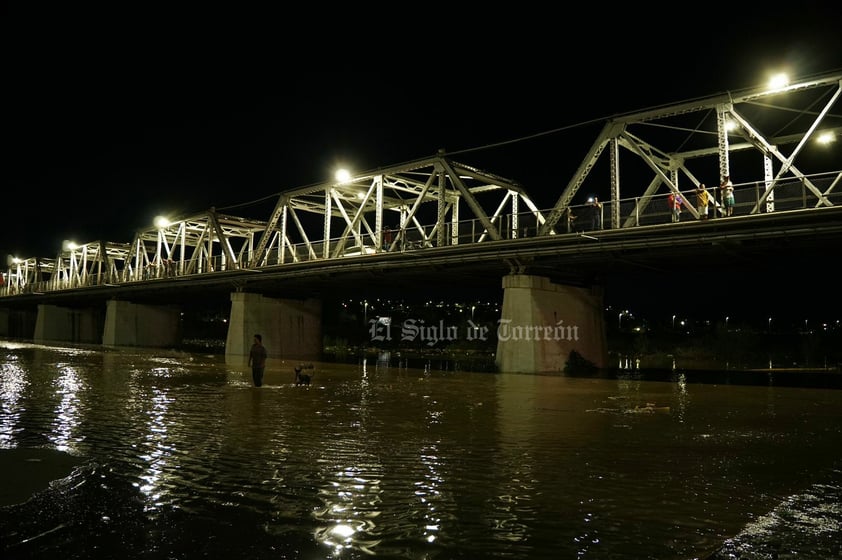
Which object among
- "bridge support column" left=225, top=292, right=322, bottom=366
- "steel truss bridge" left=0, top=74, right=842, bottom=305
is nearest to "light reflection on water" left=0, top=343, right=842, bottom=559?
"steel truss bridge" left=0, top=74, right=842, bottom=305

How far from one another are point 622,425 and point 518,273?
60.8 feet

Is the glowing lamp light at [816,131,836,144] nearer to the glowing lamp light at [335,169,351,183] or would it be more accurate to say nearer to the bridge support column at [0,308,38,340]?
the glowing lamp light at [335,169,351,183]

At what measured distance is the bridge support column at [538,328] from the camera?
2995 centimetres

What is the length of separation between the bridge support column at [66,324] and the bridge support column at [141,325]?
63.2 feet

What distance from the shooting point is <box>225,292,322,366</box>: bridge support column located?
46438 millimetres

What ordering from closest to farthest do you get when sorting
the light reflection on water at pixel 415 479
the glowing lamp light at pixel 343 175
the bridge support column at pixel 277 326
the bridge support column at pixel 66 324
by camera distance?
the light reflection on water at pixel 415 479 < the glowing lamp light at pixel 343 175 < the bridge support column at pixel 277 326 < the bridge support column at pixel 66 324

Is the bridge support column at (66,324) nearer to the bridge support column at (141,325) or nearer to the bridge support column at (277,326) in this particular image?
the bridge support column at (141,325)

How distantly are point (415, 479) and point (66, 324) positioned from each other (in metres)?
86.5

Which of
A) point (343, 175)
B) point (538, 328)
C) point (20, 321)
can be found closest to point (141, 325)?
point (343, 175)

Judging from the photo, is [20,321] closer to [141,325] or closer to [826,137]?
[141,325]

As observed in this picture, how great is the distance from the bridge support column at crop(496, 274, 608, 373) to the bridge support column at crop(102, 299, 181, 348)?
4658 centimetres

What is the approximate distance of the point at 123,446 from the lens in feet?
31.2

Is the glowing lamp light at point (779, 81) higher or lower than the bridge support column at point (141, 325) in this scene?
higher

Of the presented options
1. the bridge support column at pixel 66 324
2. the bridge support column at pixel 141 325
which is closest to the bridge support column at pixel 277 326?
the bridge support column at pixel 141 325
